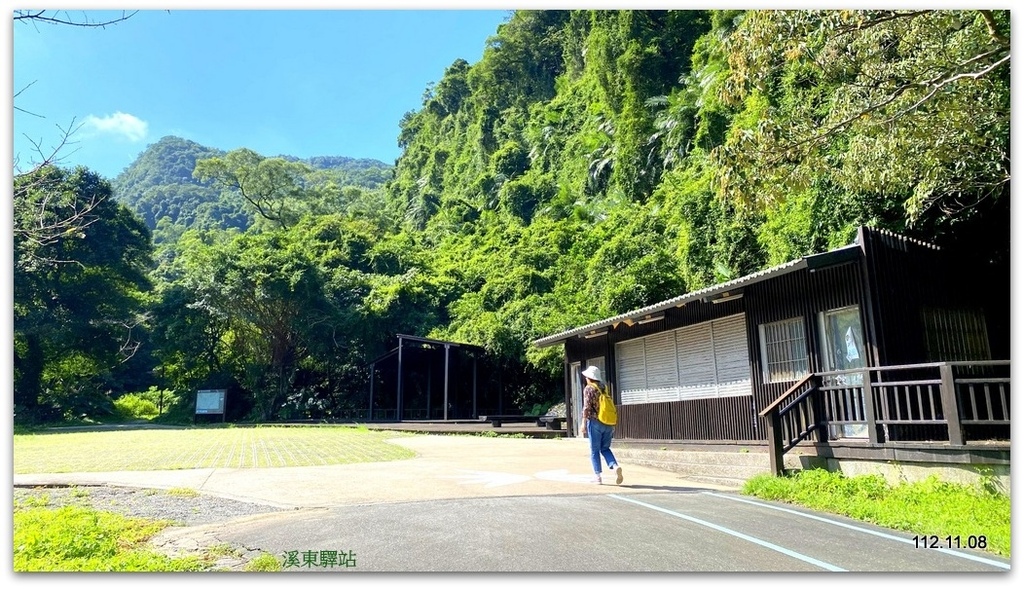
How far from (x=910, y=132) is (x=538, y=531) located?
20.1 feet

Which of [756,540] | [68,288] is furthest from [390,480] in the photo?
[68,288]

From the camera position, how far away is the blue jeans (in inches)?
297

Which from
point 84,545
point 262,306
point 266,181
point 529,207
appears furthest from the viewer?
point 266,181

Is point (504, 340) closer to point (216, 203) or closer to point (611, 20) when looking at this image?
point (611, 20)

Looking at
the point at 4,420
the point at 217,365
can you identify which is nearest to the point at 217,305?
the point at 217,365

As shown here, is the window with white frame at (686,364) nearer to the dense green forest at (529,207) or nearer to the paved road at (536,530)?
the dense green forest at (529,207)

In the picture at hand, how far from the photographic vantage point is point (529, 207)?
4197cm

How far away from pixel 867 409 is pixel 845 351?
1307mm

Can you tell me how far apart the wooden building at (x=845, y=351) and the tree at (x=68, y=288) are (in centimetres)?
772

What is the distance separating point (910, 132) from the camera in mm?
7367

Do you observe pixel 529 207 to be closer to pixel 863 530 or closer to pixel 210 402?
pixel 210 402

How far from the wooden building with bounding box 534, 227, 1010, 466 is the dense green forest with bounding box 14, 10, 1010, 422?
2.88ft

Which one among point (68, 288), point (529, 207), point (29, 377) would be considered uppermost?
point (529, 207)

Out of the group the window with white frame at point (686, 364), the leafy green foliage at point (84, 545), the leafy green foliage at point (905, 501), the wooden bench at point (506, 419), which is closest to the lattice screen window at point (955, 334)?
the window with white frame at point (686, 364)
